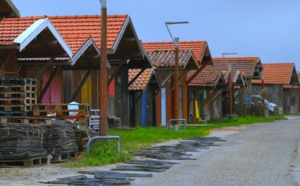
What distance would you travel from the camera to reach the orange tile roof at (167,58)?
32969 mm

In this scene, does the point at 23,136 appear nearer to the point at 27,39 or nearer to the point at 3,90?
the point at 3,90

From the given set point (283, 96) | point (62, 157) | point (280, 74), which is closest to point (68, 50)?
point (62, 157)

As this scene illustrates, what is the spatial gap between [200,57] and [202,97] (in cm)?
961

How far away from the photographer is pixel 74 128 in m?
16.5

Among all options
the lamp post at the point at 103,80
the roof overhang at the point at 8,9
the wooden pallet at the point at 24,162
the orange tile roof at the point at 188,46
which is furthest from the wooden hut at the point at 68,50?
the orange tile roof at the point at 188,46

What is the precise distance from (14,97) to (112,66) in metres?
12.4

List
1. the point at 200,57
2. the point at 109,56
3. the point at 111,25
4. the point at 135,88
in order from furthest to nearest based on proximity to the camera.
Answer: the point at 200,57, the point at 135,88, the point at 109,56, the point at 111,25

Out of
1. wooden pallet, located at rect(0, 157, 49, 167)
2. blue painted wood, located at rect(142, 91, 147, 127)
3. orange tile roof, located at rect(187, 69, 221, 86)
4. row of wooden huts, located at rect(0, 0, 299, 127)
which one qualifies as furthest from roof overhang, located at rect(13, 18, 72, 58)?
orange tile roof, located at rect(187, 69, 221, 86)

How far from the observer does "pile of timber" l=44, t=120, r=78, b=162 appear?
15125 millimetres

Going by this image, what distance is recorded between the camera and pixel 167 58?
33.8 metres

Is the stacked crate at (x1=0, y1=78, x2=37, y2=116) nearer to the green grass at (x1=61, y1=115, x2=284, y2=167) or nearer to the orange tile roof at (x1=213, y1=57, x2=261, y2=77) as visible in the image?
the green grass at (x1=61, y1=115, x2=284, y2=167)

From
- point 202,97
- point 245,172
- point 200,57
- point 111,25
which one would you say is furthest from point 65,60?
point 202,97

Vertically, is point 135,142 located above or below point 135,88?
below

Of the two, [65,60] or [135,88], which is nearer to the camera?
[65,60]
